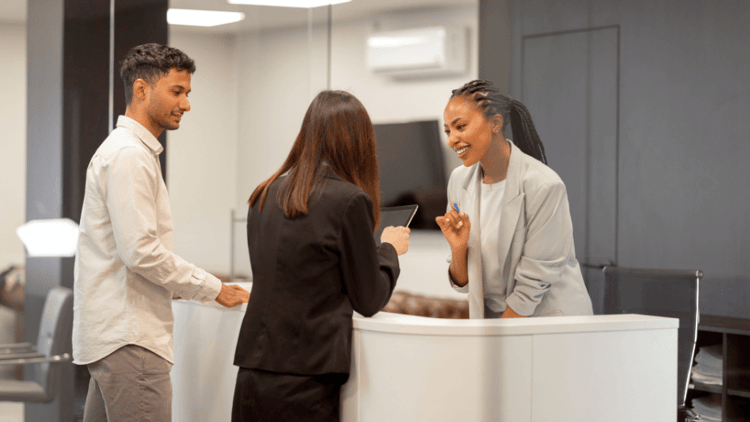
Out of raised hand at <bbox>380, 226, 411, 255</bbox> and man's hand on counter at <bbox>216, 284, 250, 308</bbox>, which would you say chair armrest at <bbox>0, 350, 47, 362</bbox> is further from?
raised hand at <bbox>380, 226, 411, 255</bbox>

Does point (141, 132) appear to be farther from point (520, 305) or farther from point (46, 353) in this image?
point (46, 353)

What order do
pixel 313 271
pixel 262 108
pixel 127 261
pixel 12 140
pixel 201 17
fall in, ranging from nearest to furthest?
pixel 313 271 < pixel 127 261 < pixel 12 140 < pixel 201 17 < pixel 262 108

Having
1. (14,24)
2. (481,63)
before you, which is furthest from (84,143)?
(481,63)

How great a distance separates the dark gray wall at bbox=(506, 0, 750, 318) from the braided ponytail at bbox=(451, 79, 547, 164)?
0.06 ft

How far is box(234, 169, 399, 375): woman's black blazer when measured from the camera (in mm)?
1376

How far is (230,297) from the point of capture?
5.65 ft

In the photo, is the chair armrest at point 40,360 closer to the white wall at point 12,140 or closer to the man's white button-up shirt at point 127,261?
the white wall at point 12,140

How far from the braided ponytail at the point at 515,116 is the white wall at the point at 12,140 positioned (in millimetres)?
1997

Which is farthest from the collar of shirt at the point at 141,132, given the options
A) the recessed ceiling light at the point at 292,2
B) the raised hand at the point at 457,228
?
the recessed ceiling light at the point at 292,2

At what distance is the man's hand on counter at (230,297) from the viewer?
1711 millimetres

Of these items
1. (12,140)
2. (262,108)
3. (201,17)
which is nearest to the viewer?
(12,140)

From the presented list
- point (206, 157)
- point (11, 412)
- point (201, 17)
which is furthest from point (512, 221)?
point (201, 17)

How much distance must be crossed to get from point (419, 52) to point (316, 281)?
8.54 ft

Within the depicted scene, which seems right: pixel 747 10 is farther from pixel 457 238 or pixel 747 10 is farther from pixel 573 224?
pixel 457 238
